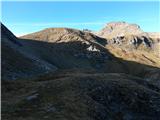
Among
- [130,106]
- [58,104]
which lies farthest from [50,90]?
[130,106]

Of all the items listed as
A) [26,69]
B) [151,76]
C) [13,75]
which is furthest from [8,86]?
[151,76]

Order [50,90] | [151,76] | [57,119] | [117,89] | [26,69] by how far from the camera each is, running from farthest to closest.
Answer: [151,76] → [26,69] → [117,89] → [50,90] → [57,119]

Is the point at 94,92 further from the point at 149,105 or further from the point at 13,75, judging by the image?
the point at 13,75

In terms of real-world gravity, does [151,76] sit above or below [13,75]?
below

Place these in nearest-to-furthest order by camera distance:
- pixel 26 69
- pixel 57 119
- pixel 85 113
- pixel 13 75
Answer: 1. pixel 57 119
2. pixel 85 113
3. pixel 13 75
4. pixel 26 69

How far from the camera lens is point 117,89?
52375 millimetres

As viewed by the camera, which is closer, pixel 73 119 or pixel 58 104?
pixel 73 119

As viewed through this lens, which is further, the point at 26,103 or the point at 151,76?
the point at 151,76

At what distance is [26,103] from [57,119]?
6.38 meters

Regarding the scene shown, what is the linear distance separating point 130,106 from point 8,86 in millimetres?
19836

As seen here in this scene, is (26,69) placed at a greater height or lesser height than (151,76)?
greater

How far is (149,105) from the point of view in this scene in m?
51.2

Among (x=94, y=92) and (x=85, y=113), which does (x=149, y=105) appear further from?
(x=85, y=113)

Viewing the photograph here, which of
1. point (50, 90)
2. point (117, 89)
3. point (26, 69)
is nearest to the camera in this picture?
point (50, 90)
